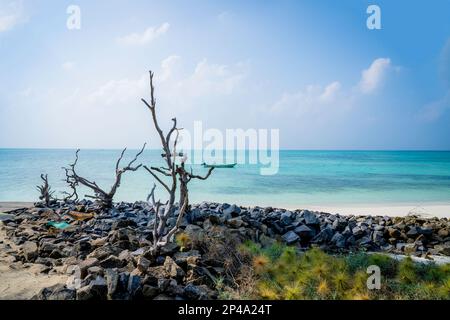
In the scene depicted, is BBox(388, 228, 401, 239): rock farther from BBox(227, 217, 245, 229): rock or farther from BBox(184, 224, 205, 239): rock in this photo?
BBox(184, 224, 205, 239): rock

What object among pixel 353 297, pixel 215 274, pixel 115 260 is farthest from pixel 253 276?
pixel 115 260

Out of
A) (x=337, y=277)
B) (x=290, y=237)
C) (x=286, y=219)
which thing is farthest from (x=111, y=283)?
(x=286, y=219)

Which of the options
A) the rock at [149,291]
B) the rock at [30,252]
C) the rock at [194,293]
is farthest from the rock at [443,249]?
the rock at [30,252]

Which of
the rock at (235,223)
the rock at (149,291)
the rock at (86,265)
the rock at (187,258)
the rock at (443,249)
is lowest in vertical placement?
the rock at (443,249)

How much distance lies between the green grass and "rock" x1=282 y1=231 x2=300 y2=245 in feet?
4.35

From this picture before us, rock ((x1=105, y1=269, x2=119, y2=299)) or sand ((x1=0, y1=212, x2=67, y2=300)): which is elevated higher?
rock ((x1=105, y1=269, x2=119, y2=299))

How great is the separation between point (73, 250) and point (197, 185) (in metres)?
23.3

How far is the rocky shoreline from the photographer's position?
13.3 feet

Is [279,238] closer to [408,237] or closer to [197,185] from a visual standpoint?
[408,237]

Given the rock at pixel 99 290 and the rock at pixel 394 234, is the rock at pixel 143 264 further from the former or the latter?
the rock at pixel 394 234

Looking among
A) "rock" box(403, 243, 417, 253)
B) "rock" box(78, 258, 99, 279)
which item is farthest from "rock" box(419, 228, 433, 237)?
"rock" box(78, 258, 99, 279)

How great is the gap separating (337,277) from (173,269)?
1.77 m

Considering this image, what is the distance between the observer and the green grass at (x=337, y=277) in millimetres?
4098

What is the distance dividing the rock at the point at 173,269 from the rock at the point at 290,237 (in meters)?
2.74
